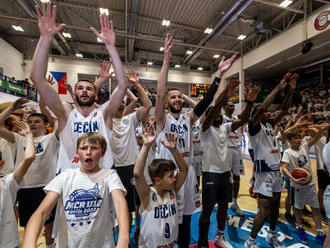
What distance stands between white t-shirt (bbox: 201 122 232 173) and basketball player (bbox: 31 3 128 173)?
151cm

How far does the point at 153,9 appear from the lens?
369 inches

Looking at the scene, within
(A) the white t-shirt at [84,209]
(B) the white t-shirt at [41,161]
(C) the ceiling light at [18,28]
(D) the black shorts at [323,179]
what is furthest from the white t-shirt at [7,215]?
(C) the ceiling light at [18,28]

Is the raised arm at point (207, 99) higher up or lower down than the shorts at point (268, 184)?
higher up

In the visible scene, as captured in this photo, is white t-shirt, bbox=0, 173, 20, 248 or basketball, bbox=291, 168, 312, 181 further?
basketball, bbox=291, 168, 312, 181

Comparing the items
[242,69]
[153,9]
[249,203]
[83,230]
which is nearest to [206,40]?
[242,69]

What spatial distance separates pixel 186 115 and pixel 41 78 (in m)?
1.79

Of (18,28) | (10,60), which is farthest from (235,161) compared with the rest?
(10,60)

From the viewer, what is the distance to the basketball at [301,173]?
3.22 meters

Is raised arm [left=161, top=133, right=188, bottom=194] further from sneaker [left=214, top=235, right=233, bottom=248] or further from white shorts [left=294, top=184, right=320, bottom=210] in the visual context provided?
white shorts [left=294, top=184, right=320, bottom=210]

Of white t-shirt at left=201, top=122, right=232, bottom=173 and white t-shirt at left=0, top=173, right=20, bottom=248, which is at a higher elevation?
white t-shirt at left=201, top=122, right=232, bottom=173

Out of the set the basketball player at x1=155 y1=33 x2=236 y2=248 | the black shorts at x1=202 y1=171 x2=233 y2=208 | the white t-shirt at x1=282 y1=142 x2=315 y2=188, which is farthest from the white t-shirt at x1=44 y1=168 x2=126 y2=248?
the white t-shirt at x1=282 y1=142 x2=315 y2=188

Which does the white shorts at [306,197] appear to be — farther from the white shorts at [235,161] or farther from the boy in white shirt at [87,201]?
the boy in white shirt at [87,201]

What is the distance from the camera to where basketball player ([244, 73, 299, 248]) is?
9.26 feet

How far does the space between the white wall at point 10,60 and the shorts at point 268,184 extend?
15.0 metres
